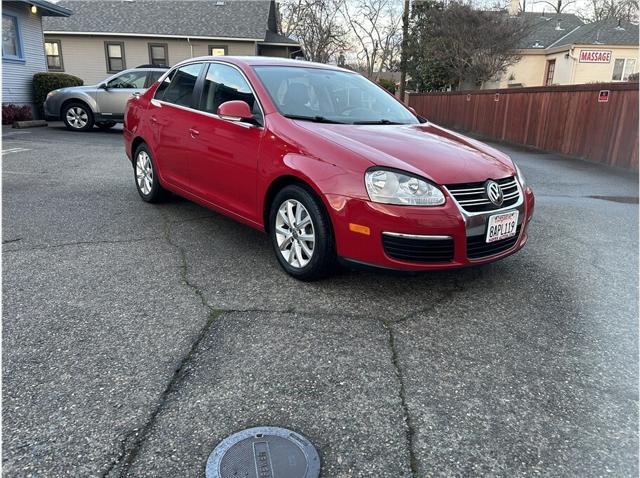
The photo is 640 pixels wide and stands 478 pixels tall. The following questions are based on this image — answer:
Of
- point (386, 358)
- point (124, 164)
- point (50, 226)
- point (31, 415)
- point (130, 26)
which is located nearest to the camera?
point (31, 415)

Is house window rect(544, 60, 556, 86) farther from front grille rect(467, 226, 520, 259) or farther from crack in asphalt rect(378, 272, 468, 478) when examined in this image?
crack in asphalt rect(378, 272, 468, 478)

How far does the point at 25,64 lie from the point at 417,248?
1576 cm

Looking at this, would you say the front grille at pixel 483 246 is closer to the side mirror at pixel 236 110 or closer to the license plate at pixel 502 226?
the license plate at pixel 502 226

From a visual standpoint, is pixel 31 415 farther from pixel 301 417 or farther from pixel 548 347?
pixel 548 347

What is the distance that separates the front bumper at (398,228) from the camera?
10.5 ft

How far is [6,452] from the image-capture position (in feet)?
6.79

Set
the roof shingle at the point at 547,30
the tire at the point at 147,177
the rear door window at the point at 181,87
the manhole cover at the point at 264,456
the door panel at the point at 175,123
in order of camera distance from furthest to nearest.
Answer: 1. the roof shingle at the point at 547,30
2. the tire at the point at 147,177
3. the rear door window at the point at 181,87
4. the door panel at the point at 175,123
5. the manhole cover at the point at 264,456

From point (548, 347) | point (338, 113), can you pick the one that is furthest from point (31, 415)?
point (338, 113)

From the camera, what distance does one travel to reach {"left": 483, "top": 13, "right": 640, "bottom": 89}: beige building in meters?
26.6

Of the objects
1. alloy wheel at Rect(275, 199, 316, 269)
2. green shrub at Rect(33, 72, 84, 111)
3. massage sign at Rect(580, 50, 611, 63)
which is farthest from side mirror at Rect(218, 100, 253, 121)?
massage sign at Rect(580, 50, 611, 63)

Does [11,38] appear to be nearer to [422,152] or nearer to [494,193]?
[422,152]

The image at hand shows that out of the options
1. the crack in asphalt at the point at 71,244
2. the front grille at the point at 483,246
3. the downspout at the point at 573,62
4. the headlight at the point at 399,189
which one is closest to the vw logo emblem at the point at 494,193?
the front grille at the point at 483,246

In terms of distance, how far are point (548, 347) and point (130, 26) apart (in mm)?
26005

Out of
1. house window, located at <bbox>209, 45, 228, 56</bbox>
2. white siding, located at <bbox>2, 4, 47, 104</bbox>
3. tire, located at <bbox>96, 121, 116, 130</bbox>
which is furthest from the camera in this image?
house window, located at <bbox>209, 45, 228, 56</bbox>
